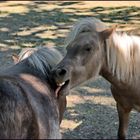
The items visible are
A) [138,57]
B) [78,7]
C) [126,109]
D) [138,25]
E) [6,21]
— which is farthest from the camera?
[78,7]

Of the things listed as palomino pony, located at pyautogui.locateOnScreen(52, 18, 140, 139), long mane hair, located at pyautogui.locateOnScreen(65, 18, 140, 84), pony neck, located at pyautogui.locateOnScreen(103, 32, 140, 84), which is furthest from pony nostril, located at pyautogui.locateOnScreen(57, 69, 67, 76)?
pony neck, located at pyautogui.locateOnScreen(103, 32, 140, 84)

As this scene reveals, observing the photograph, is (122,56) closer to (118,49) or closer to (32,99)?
(118,49)

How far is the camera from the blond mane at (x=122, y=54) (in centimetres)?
434

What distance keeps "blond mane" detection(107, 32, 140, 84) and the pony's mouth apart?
0.50 m

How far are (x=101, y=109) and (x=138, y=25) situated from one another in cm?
537

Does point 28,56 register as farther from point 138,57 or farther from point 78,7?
point 78,7

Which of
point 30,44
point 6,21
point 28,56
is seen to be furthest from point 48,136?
point 6,21

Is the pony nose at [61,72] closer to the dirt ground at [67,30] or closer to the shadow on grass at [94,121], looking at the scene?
the dirt ground at [67,30]

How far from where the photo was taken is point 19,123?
2.90m

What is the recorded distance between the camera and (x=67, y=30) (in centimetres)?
1093

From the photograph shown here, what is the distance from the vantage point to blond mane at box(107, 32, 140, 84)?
4336 mm

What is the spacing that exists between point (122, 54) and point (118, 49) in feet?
0.21

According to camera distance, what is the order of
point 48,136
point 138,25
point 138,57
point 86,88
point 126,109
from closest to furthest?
point 48,136, point 138,57, point 126,109, point 86,88, point 138,25

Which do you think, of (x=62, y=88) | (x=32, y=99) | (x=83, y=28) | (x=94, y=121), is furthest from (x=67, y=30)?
(x=32, y=99)
